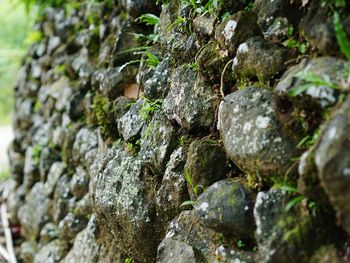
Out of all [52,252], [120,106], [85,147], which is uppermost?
[120,106]

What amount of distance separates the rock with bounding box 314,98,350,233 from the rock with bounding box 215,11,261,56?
0.70m

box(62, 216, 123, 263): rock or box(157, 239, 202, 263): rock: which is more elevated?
box(157, 239, 202, 263): rock

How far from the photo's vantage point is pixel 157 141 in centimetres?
239

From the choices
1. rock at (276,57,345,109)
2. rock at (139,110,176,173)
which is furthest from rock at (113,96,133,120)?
rock at (276,57,345,109)

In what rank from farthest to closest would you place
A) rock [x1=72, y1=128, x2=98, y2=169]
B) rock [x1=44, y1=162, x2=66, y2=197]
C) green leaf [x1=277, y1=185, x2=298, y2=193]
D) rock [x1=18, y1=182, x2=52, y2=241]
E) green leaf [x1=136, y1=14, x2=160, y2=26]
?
rock [x1=18, y1=182, x2=52, y2=241], rock [x1=44, y1=162, x2=66, y2=197], rock [x1=72, y1=128, x2=98, y2=169], green leaf [x1=136, y1=14, x2=160, y2=26], green leaf [x1=277, y1=185, x2=298, y2=193]

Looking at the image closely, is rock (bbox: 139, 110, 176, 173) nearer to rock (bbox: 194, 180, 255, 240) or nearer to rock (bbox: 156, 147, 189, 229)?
rock (bbox: 156, 147, 189, 229)

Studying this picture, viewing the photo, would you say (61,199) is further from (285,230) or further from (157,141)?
(285,230)

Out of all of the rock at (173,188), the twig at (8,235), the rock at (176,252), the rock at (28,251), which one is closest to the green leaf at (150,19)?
the rock at (173,188)

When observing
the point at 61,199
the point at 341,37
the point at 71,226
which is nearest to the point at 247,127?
the point at 341,37

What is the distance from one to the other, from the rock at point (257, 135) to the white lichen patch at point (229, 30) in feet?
1.00

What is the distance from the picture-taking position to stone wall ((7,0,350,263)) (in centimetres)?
151

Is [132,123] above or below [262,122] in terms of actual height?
below

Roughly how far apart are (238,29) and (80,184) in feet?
7.24

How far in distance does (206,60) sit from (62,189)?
231 centimetres
